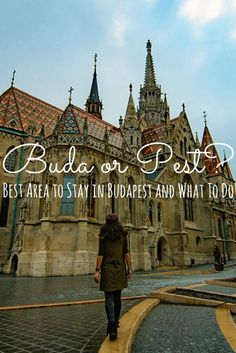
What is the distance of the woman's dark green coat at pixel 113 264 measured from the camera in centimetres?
367

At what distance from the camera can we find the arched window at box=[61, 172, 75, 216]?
63.0 ft

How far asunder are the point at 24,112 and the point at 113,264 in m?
27.5

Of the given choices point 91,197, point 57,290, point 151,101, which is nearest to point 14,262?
point 91,197

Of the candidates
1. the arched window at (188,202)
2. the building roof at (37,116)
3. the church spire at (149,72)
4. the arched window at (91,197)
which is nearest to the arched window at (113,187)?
the arched window at (91,197)

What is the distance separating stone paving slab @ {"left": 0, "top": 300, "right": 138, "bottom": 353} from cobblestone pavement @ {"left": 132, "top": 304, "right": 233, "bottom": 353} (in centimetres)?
64

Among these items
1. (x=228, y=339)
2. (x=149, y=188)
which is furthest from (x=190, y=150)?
(x=228, y=339)

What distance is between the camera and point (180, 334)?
406cm

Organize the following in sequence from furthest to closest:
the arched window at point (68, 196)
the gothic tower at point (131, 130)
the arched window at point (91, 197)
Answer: the gothic tower at point (131, 130) → the arched window at point (91, 197) → the arched window at point (68, 196)

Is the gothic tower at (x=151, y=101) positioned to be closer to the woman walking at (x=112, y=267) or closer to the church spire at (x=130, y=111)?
the church spire at (x=130, y=111)

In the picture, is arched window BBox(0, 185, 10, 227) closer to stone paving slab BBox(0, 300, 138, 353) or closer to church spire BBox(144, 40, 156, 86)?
stone paving slab BBox(0, 300, 138, 353)

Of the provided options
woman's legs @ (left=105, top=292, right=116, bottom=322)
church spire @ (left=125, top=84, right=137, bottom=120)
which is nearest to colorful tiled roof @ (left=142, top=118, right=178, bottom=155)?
church spire @ (left=125, top=84, right=137, bottom=120)

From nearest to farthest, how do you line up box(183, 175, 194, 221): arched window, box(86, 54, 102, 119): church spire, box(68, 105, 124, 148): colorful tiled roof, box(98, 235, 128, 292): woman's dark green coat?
box(98, 235, 128, 292): woman's dark green coat → box(68, 105, 124, 148): colorful tiled roof → box(183, 175, 194, 221): arched window → box(86, 54, 102, 119): church spire

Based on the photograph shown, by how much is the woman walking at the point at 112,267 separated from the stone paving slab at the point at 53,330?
40 cm

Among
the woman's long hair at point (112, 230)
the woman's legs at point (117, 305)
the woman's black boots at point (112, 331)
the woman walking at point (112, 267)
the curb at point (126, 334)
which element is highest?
the woman's long hair at point (112, 230)
